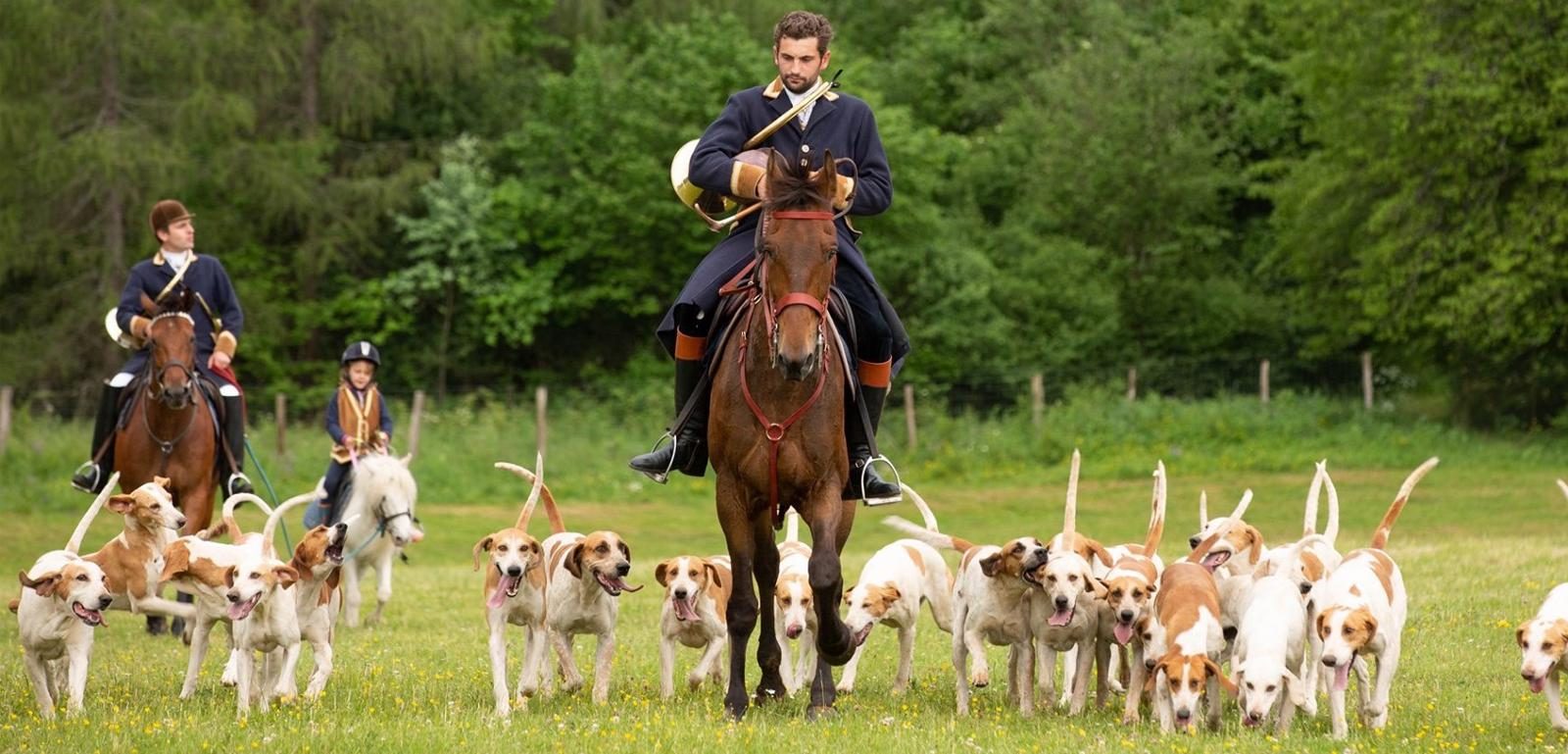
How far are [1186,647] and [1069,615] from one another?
575 mm

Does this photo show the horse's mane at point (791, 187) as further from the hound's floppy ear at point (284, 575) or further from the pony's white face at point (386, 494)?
the pony's white face at point (386, 494)

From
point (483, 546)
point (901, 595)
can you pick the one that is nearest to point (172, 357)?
point (483, 546)

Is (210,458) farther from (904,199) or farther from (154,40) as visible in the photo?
(904,199)

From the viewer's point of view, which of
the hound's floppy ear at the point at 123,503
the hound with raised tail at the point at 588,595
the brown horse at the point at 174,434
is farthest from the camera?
the brown horse at the point at 174,434

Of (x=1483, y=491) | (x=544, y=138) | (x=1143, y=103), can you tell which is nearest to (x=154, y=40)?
(x=544, y=138)

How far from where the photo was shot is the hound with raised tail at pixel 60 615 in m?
8.88

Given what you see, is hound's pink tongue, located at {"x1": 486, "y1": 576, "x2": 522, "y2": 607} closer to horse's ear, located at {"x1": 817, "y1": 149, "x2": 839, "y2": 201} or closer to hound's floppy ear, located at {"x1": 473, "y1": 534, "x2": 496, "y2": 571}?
hound's floppy ear, located at {"x1": 473, "y1": 534, "x2": 496, "y2": 571}

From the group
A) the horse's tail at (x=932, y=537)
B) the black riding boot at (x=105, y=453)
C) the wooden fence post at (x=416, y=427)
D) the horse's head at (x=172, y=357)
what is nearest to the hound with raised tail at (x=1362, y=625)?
the horse's tail at (x=932, y=537)

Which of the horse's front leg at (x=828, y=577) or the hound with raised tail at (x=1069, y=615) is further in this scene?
the hound with raised tail at (x=1069, y=615)

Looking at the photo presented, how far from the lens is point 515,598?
9.58m

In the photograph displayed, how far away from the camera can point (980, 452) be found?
31.6 meters

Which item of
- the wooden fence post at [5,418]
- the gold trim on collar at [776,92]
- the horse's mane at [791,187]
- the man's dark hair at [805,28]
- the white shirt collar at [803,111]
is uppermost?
the man's dark hair at [805,28]

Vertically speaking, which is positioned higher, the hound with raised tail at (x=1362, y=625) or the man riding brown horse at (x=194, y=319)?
the man riding brown horse at (x=194, y=319)

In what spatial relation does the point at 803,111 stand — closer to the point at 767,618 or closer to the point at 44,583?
the point at 767,618
